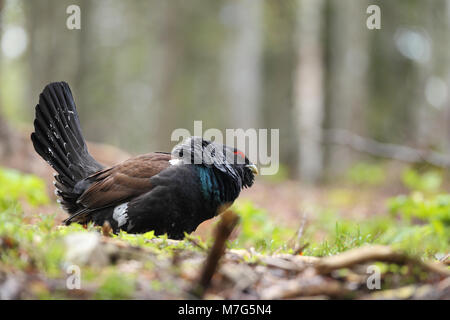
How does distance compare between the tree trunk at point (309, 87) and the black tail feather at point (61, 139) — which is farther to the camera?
the tree trunk at point (309, 87)

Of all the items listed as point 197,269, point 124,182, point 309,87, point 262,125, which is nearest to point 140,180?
point 124,182

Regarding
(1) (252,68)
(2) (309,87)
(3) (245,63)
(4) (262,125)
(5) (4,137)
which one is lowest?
(4) (262,125)

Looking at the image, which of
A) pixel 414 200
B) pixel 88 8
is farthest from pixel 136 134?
pixel 414 200

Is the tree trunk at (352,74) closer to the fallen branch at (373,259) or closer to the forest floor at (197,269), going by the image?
the forest floor at (197,269)

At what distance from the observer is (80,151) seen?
19.0 ft

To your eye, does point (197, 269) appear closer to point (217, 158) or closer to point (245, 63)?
point (217, 158)

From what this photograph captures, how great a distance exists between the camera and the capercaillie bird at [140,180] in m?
4.81

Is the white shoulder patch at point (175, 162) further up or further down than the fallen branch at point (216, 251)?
further up

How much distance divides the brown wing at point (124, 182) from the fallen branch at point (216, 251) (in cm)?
208

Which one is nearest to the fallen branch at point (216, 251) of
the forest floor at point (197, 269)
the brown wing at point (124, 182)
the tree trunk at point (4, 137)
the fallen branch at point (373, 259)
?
the forest floor at point (197, 269)

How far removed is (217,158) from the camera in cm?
513

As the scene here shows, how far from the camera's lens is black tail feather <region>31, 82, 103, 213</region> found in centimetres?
556

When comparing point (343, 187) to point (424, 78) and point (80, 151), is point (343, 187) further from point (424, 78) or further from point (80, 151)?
point (80, 151)

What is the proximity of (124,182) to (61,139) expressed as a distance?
1099 millimetres
